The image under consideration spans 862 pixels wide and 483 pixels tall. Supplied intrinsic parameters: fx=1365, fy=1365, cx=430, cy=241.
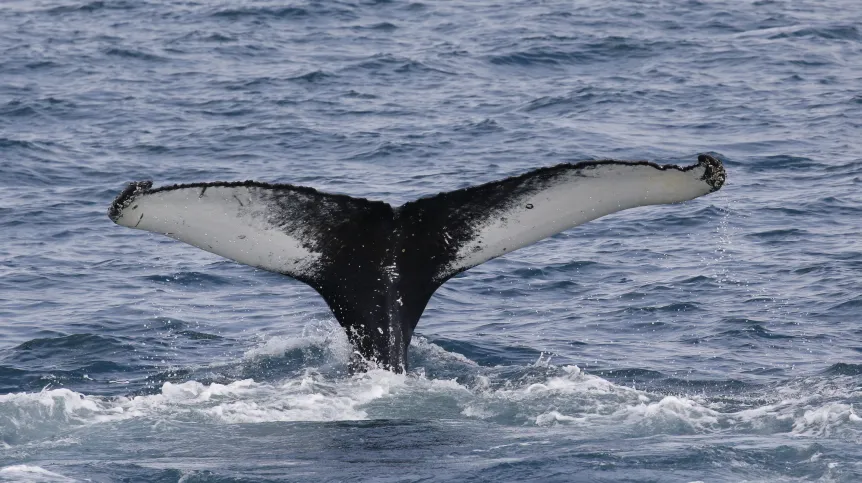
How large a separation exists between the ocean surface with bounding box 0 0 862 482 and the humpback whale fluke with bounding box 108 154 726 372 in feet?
2.01

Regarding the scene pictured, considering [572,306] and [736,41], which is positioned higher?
[736,41]

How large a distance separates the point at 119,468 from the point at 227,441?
2.28ft

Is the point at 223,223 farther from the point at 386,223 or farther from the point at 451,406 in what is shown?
the point at 451,406

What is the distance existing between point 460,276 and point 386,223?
19.0ft

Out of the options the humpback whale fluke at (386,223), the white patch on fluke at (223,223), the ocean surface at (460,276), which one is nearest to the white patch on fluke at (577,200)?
the humpback whale fluke at (386,223)

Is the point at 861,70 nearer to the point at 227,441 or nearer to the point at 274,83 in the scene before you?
the point at 274,83

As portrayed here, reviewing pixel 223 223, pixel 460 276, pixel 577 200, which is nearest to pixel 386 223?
pixel 223 223

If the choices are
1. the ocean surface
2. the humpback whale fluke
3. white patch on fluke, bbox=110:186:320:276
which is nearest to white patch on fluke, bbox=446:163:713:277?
the humpback whale fluke

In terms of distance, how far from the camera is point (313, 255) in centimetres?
765

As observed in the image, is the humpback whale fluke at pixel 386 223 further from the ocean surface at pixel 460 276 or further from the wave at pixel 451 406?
the ocean surface at pixel 460 276

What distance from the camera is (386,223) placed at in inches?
301

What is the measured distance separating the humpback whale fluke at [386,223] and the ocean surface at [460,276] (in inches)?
24.1

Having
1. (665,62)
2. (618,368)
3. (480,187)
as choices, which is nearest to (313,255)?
(480,187)

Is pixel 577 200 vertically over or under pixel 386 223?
over
